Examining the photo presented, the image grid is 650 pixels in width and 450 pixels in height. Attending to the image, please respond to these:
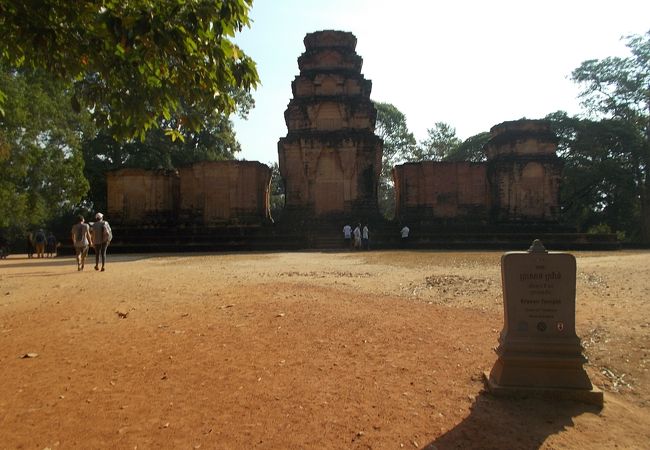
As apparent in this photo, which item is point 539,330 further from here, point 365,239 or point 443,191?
point 443,191

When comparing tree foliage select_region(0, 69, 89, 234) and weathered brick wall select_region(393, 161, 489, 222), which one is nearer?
tree foliage select_region(0, 69, 89, 234)

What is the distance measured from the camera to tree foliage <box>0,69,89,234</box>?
19625mm

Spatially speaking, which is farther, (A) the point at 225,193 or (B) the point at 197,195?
(B) the point at 197,195

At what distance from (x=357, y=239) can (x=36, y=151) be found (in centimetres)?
1536

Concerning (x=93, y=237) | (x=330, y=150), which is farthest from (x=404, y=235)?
(x=93, y=237)

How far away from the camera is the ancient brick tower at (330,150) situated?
2283cm

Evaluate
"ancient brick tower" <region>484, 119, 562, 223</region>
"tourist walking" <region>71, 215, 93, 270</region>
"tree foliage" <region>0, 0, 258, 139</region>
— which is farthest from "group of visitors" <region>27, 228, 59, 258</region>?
"ancient brick tower" <region>484, 119, 562, 223</region>

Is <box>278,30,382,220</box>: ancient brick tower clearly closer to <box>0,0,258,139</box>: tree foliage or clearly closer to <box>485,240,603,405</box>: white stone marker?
<box>0,0,258,139</box>: tree foliage

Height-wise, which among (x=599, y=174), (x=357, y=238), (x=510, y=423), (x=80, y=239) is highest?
(x=599, y=174)

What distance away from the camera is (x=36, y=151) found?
2086cm

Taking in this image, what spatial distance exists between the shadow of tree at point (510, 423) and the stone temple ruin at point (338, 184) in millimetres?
17613

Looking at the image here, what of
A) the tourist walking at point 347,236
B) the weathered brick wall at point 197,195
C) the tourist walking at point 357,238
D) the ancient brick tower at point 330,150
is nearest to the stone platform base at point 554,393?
the tourist walking at point 357,238

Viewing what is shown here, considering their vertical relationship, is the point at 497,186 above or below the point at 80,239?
above

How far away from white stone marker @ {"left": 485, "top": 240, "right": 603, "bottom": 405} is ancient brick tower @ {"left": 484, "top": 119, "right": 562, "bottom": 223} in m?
21.1
